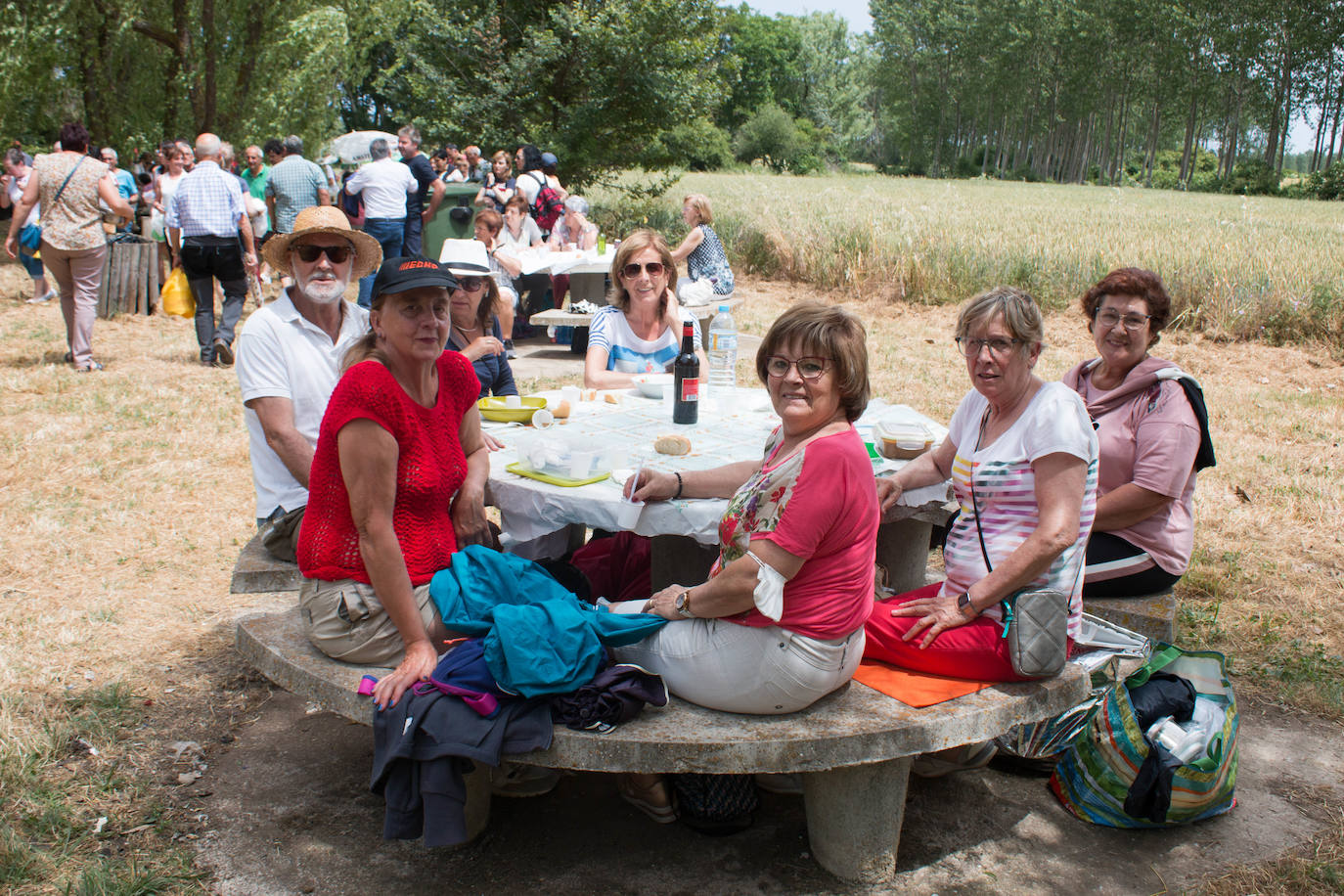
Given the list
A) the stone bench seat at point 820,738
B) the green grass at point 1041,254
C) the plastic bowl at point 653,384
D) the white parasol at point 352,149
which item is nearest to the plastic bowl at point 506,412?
the plastic bowl at point 653,384

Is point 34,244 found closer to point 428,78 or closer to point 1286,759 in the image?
point 428,78

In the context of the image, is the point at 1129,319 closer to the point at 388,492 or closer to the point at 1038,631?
the point at 1038,631

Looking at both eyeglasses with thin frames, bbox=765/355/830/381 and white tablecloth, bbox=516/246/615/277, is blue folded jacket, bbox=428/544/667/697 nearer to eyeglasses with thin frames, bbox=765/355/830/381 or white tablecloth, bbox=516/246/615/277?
eyeglasses with thin frames, bbox=765/355/830/381

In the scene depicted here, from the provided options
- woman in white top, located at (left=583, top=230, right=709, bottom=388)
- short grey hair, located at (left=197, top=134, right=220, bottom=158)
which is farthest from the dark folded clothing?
short grey hair, located at (left=197, top=134, right=220, bottom=158)

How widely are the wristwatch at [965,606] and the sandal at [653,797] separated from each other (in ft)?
3.19

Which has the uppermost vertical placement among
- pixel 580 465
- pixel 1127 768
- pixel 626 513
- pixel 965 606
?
pixel 580 465

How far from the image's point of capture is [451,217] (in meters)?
12.9

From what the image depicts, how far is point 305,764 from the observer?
3.18 metres

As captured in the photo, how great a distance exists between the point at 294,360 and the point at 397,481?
1188 mm

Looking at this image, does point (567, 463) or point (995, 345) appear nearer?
point (995, 345)

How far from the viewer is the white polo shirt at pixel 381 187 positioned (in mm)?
10914

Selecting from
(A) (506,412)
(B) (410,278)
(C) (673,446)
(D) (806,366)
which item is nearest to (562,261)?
(A) (506,412)

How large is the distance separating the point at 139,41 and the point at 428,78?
6.42 m

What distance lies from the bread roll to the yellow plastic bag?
26.9 feet
